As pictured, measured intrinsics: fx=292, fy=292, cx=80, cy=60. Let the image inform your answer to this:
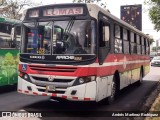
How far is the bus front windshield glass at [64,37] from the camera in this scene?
8.03 metres

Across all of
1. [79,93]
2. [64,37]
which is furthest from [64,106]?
[64,37]

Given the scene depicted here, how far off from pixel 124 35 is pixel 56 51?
447 cm

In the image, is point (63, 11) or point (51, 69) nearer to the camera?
point (51, 69)

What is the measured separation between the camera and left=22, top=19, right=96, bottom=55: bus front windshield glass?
316 inches

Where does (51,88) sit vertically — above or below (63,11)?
below

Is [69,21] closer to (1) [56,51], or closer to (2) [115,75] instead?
(1) [56,51]

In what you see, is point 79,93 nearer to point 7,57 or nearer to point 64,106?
point 64,106

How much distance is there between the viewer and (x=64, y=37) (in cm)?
816

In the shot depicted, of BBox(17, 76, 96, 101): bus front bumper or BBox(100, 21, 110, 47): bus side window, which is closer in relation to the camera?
BBox(17, 76, 96, 101): bus front bumper

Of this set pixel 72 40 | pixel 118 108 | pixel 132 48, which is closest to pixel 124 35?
pixel 132 48

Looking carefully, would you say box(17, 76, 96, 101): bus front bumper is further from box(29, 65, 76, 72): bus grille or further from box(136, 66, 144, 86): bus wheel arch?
box(136, 66, 144, 86): bus wheel arch

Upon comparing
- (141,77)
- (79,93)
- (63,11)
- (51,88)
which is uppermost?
(63,11)

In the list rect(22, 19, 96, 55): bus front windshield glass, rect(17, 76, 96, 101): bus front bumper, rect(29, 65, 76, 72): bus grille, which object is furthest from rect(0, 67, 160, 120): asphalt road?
rect(22, 19, 96, 55): bus front windshield glass

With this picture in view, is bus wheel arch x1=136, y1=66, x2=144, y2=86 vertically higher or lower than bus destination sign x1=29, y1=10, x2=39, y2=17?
lower
